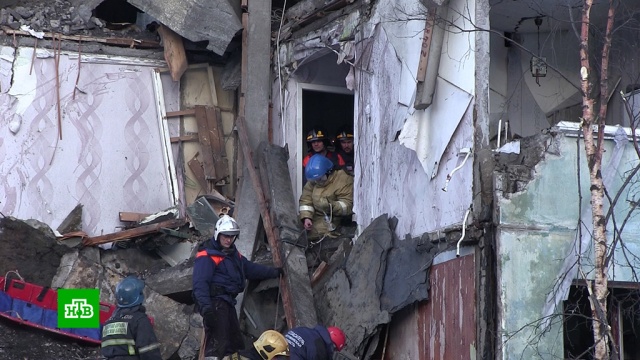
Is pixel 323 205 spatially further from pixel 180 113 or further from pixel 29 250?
pixel 29 250

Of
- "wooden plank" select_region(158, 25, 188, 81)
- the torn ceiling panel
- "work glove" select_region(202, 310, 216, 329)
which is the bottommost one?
"work glove" select_region(202, 310, 216, 329)

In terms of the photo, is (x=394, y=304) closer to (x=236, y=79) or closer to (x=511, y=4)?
(x=511, y=4)

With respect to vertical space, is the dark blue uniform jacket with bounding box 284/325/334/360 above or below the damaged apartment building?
below

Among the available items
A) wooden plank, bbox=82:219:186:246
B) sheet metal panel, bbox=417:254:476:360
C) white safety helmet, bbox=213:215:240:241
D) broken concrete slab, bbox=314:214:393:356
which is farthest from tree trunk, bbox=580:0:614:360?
wooden plank, bbox=82:219:186:246

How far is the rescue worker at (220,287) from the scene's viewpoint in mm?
11344

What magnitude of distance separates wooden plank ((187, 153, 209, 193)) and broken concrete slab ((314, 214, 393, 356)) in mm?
3163

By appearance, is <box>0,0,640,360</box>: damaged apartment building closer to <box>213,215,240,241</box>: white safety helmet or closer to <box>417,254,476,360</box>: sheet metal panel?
<box>417,254,476,360</box>: sheet metal panel

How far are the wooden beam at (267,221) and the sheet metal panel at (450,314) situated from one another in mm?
1602

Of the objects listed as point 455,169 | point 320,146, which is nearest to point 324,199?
point 320,146

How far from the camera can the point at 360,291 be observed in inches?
476

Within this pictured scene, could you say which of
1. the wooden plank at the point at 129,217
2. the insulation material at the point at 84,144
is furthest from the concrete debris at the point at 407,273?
the insulation material at the point at 84,144

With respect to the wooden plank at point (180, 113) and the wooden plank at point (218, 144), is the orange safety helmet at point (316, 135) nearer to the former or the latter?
the wooden plank at point (218, 144)

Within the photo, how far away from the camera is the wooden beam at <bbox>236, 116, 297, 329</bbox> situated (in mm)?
12359

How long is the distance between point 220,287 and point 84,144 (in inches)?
171
